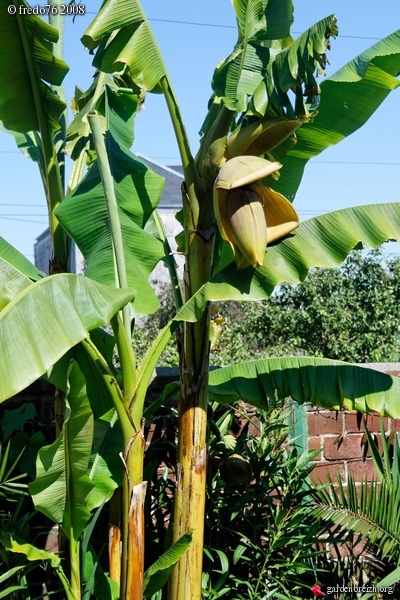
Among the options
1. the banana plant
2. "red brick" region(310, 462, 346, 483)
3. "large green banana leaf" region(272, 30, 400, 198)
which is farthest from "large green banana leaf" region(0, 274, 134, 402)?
"red brick" region(310, 462, 346, 483)

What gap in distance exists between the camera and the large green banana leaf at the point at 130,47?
3.26 meters

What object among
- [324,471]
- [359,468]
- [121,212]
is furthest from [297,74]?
[359,468]

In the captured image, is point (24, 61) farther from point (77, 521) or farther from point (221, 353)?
point (221, 353)

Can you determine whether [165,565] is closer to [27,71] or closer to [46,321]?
[46,321]

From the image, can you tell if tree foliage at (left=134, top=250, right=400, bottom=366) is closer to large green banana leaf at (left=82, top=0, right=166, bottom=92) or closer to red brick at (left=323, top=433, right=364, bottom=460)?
red brick at (left=323, top=433, right=364, bottom=460)

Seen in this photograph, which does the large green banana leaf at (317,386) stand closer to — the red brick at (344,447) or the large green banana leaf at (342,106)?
the large green banana leaf at (342,106)

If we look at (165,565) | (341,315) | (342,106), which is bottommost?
(165,565)

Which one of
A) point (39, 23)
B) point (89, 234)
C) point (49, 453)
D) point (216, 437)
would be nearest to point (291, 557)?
point (216, 437)

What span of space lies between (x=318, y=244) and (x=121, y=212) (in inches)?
37.6

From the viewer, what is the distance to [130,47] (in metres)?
3.32

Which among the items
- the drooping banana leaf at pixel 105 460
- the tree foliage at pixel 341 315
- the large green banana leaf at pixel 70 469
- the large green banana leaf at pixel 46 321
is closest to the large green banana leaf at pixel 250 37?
the large green banana leaf at pixel 46 321

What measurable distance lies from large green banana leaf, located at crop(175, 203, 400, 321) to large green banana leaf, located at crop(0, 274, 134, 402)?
636mm

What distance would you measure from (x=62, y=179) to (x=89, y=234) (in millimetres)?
557

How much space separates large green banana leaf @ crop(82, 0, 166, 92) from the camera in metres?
3.26
